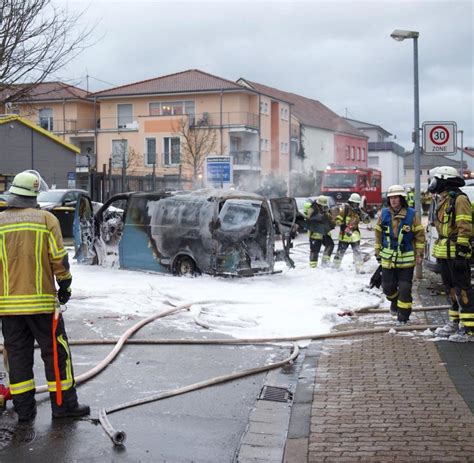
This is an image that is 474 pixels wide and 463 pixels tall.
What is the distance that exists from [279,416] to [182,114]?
44368 millimetres

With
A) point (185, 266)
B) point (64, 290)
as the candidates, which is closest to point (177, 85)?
point (185, 266)

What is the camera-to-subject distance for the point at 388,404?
5.50m

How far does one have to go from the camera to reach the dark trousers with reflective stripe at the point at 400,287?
338 inches

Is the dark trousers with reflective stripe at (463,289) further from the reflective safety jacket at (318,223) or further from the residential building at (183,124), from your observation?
the residential building at (183,124)

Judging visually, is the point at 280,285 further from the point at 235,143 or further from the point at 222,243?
the point at 235,143

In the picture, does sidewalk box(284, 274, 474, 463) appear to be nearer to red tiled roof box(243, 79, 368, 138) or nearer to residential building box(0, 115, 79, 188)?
residential building box(0, 115, 79, 188)

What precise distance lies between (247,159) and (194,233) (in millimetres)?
37670

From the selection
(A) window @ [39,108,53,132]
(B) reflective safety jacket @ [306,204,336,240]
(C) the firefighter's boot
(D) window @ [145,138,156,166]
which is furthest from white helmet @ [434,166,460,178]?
(A) window @ [39,108,53,132]

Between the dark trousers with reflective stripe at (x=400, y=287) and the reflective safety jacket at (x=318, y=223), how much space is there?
6434 millimetres

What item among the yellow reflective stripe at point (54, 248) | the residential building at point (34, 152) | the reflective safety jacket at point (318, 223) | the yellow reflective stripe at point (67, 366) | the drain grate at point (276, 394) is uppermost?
the residential building at point (34, 152)

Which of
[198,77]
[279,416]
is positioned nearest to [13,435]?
[279,416]

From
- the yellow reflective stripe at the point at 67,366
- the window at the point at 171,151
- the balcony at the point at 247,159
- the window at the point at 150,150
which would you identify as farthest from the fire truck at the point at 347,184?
the yellow reflective stripe at the point at 67,366

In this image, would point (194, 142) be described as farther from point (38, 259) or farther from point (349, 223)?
point (38, 259)

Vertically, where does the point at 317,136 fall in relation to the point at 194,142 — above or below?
above
